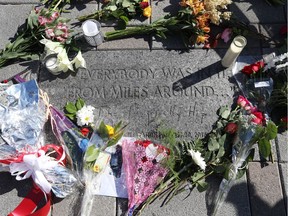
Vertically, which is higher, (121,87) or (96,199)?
(121,87)

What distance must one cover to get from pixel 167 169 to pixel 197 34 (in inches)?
49.5

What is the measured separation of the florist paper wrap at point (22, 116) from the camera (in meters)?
2.81

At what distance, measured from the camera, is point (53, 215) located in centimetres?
280

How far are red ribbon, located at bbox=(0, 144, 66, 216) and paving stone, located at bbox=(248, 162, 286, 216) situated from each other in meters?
1.52

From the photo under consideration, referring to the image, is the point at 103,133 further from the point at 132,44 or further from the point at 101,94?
the point at 132,44

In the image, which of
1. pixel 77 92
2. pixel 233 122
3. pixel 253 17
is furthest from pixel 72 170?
pixel 253 17

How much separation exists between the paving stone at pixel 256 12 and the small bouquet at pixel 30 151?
1.99 metres

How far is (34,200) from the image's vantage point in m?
2.80

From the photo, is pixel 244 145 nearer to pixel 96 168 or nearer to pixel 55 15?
pixel 96 168

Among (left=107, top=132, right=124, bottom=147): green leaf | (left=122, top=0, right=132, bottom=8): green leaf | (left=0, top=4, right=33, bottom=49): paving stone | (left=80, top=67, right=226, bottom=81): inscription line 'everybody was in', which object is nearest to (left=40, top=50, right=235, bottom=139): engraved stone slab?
(left=80, top=67, right=226, bottom=81): inscription line 'everybody was in'

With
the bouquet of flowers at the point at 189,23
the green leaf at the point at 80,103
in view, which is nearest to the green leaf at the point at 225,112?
the bouquet of flowers at the point at 189,23

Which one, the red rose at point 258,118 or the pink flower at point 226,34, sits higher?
the pink flower at point 226,34

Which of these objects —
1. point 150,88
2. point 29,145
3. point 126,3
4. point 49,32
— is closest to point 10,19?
point 49,32

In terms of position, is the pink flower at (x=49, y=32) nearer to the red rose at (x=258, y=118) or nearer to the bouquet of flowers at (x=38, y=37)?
the bouquet of flowers at (x=38, y=37)
